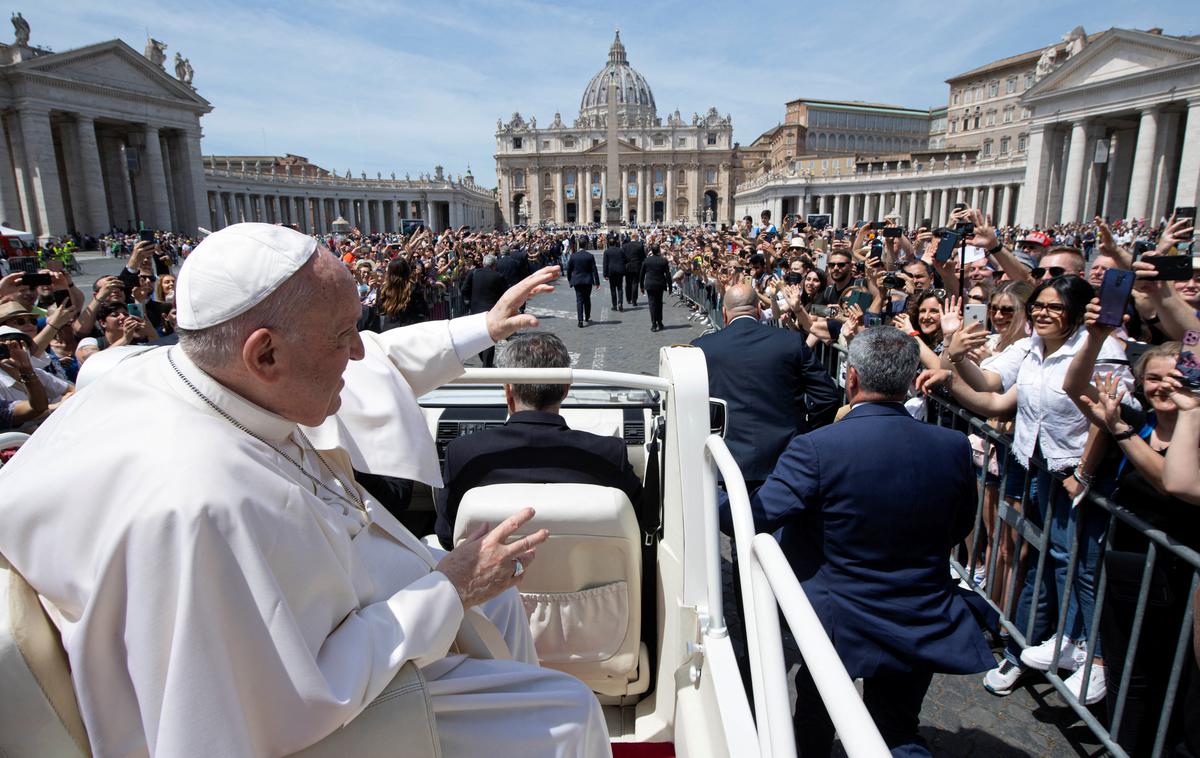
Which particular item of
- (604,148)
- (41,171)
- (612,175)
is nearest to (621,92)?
(604,148)

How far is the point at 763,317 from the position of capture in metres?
6.74

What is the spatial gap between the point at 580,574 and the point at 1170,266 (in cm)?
309

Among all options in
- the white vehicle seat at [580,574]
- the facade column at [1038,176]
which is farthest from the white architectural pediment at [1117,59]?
the white vehicle seat at [580,574]

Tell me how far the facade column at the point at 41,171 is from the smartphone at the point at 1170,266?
43020 millimetres

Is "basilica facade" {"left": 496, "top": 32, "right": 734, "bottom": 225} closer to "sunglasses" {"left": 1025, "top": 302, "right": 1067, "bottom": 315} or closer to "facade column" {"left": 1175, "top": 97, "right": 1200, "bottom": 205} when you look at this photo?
"facade column" {"left": 1175, "top": 97, "right": 1200, "bottom": 205}

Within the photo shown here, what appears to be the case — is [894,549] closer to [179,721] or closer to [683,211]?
[179,721]

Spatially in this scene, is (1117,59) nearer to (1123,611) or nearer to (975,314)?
(975,314)

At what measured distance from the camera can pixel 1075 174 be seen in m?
36.3

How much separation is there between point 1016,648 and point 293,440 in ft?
10.9

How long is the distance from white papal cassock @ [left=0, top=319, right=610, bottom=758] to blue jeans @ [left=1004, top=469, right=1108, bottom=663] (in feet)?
8.77

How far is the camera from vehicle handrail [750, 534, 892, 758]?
2.73 feet

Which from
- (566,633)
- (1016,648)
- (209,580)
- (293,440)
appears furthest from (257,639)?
(1016,648)

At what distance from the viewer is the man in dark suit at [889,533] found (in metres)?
2.14

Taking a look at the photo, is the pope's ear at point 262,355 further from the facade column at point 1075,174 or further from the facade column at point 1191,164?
the facade column at point 1075,174
